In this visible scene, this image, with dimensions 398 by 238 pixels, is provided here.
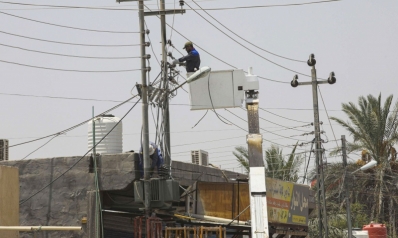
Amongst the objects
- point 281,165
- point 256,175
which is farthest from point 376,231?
point 256,175

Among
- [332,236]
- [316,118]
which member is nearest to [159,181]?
[316,118]

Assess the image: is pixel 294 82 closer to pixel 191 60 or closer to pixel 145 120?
pixel 191 60

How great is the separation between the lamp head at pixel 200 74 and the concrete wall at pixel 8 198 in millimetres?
4467

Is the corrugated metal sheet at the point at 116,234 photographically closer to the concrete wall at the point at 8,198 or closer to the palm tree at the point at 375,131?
the concrete wall at the point at 8,198

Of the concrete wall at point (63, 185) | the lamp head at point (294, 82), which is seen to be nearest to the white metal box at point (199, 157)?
the lamp head at point (294, 82)

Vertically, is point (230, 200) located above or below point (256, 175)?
below

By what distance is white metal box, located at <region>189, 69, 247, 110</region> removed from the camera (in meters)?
18.1

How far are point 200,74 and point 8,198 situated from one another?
16.5 feet

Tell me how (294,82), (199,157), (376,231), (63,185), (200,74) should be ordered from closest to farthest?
(200,74) < (63,185) < (199,157) < (294,82) < (376,231)

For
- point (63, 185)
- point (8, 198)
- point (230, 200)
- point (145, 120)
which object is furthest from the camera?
point (230, 200)

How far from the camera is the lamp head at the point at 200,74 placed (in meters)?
17.3

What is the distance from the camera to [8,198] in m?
15.2

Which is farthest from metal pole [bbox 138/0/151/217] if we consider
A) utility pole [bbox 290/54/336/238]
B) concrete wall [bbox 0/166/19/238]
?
utility pole [bbox 290/54/336/238]

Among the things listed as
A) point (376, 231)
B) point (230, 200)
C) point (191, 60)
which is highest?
point (191, 60)
